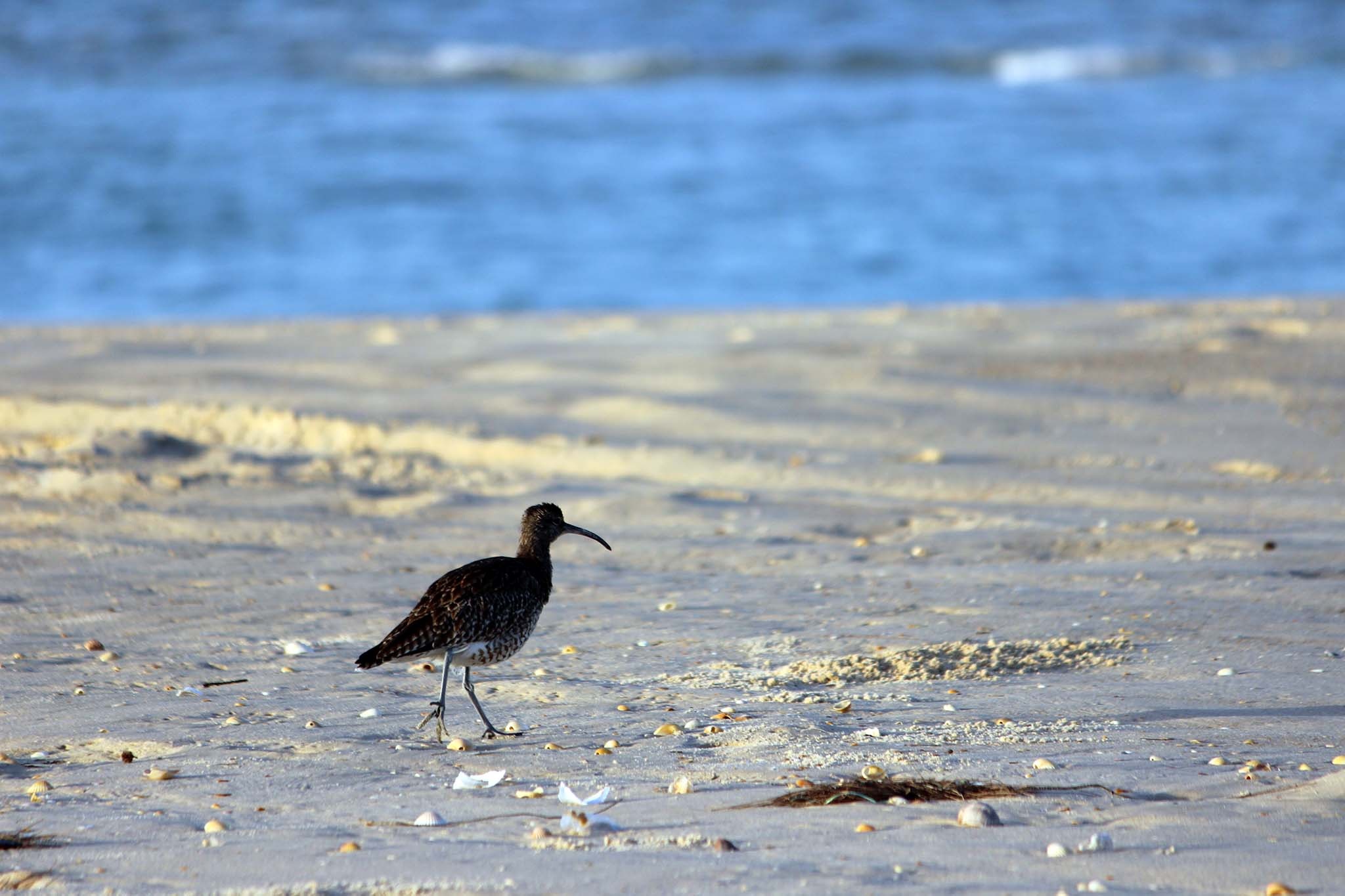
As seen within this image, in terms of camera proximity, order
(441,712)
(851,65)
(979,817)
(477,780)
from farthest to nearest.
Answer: (851,65) < (441,712) < (477,780) < (979,817)

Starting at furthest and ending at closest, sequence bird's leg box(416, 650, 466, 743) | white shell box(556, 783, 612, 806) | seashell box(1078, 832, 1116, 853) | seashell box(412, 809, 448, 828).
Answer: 1. bird's leg box(416, 650, 466, 743)
2. white shell box(556, 783, 612, 806)
3. seashell box(412, 809, 448, 828)
4. seashell box(1078, 832, 1116, 853)

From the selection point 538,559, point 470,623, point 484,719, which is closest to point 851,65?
point 538,559

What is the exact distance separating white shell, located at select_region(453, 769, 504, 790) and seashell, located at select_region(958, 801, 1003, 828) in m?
1.25

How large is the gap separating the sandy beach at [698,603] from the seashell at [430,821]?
34 millimetres

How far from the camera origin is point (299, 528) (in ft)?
23.9

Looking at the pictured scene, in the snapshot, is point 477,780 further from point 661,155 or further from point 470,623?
point 661,155

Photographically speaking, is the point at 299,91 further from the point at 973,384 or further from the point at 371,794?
the point at 371,794

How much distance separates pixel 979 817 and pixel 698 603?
8.21ft

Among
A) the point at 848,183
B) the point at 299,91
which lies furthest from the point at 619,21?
the point at 848,183

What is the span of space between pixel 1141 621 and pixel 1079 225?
45.3ft

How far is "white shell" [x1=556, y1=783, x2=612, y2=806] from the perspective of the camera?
402 cm

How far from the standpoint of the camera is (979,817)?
12.5 ft

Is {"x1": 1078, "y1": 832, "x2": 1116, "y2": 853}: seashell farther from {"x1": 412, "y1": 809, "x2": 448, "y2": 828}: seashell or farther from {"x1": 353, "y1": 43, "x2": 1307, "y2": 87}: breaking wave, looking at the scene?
{"x1": 353, "y1": 43, "x2": 1307, "y2": 87}: breaking wave

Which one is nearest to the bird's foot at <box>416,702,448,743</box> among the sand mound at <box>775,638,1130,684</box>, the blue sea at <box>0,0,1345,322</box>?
the sand mound at <box>775,638,1130,684</box>
